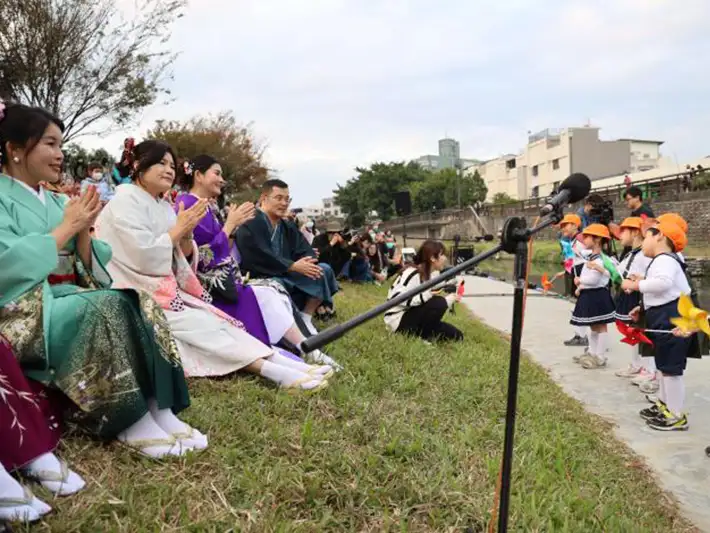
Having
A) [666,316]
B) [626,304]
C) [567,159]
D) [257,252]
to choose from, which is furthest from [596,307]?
[567,159]

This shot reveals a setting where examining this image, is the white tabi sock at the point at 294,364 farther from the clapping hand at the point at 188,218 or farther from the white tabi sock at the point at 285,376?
the clapping hand at the point at 188,218

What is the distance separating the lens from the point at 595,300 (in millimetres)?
5547

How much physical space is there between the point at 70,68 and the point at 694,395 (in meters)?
11.1

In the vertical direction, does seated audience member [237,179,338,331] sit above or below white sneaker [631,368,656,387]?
above

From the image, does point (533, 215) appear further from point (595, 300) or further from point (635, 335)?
point (635, 335)

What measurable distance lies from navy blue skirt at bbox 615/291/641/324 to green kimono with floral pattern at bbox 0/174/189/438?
13.6ft

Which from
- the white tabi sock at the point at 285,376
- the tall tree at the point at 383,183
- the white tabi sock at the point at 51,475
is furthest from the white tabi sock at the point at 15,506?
the tall tree at the point at 383,183

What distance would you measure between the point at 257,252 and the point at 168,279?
143 cm

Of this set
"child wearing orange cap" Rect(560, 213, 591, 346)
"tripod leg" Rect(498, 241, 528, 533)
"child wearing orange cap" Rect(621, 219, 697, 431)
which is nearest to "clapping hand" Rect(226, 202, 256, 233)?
"tripod leg" Rect(498, 241, 528, 533)

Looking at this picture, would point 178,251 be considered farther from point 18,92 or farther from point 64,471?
point 18,92

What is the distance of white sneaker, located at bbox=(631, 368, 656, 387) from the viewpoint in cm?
484

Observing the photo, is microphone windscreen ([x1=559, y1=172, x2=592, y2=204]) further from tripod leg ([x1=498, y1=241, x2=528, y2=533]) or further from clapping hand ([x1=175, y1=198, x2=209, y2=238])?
clapping hand ([x1=175, y1=198, x2=209, y2=238])

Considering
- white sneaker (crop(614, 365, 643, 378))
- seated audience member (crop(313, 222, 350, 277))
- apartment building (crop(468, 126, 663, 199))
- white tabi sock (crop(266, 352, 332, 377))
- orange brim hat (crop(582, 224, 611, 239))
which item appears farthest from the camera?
apartment building (crop(468, 126, 663, 199))

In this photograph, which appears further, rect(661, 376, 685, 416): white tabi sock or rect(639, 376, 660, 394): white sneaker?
rect(639, 376, 660, 394): white sneaker
